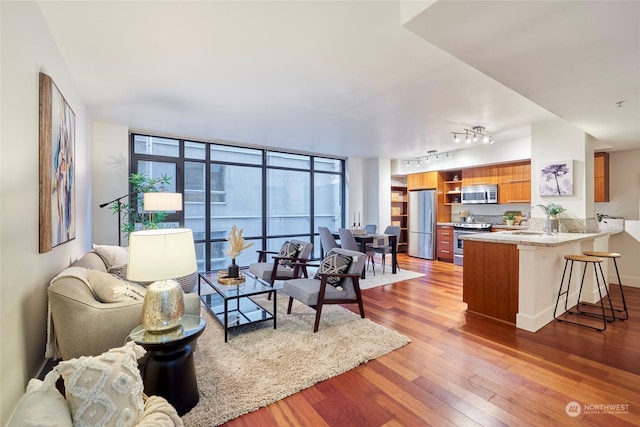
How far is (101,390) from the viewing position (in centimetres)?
106

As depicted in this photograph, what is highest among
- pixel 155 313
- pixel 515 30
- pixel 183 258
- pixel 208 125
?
pixel 208 125

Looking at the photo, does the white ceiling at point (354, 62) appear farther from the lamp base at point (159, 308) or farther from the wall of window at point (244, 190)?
the lamp base at point (159, 308)

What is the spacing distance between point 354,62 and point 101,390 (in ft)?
8.81

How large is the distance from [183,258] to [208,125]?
3336 millimetres

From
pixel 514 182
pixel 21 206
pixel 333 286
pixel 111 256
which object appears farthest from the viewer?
pixel 514 182

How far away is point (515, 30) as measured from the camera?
160cm

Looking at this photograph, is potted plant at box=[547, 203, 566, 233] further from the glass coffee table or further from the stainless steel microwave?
the glass coffee table

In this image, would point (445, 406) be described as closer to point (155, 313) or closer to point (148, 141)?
point (155, 313)

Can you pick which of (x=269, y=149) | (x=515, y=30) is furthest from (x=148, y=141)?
(x=515, y=30)

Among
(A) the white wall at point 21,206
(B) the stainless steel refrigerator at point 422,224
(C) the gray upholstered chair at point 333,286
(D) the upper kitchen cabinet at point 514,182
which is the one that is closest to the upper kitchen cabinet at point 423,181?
(B) the stainless steel refrigerator at point 422,224

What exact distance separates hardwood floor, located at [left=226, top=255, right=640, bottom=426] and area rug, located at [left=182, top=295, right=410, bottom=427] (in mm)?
104

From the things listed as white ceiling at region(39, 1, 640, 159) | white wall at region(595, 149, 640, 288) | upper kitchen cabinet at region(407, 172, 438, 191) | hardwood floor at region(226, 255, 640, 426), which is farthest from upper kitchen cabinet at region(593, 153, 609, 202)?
upper kitchen cabinet at region(407, 172, 438, 191)

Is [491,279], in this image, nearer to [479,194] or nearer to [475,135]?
[475,135]

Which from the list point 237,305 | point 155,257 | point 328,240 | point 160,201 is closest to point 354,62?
point 155,257
